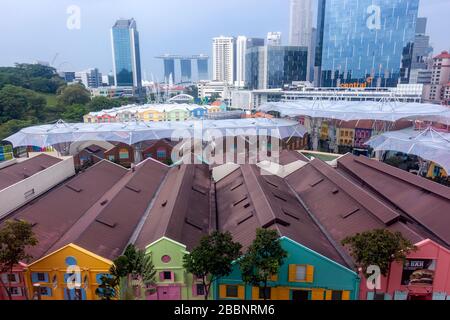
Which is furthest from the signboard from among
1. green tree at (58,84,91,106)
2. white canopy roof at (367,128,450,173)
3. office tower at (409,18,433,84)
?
office tower at (409,18,433,84)

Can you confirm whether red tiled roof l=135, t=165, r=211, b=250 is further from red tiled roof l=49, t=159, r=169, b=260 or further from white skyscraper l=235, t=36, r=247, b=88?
white skyscraper l=235, t=36, r=247, b=88

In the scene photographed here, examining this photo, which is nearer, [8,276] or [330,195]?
[8,276]

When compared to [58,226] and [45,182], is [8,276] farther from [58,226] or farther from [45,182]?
[45,182]

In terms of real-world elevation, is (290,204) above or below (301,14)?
below

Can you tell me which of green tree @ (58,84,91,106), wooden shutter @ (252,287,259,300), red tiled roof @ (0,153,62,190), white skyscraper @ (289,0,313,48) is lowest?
wooden shutter @ (252,287,259,300)
